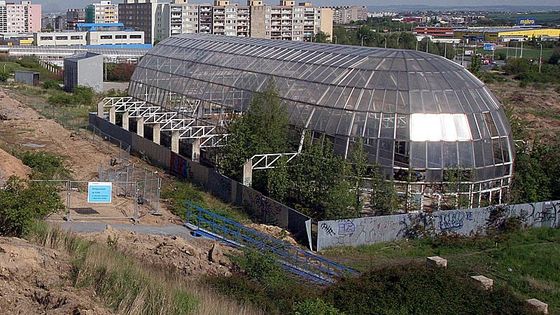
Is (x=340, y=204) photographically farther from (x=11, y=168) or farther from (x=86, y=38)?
(x=86, y=38)

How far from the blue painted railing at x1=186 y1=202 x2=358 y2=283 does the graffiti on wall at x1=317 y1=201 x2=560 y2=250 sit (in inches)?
64.2

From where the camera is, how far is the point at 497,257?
27969 millimetres

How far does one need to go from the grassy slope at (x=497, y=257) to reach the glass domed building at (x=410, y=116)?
9.89 feet

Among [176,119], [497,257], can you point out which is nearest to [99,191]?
[497,257]

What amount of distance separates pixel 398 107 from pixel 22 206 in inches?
694

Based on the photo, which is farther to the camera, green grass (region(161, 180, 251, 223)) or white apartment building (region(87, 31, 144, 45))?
white apartment building (region(87, 31, 144, 45))

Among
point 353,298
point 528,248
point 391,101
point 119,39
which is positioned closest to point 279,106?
point 391,101

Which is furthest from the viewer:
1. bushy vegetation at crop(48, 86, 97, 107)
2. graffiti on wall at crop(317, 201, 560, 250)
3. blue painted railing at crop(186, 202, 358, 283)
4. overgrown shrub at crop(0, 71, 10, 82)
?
overgrown shrub at crop(0, 71, 10, 82)

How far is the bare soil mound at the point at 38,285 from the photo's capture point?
14.7 meters

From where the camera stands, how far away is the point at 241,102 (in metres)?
42.2

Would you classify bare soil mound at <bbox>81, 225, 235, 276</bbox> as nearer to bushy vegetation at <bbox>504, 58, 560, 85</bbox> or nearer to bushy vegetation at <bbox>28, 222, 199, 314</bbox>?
bushy vegetation at <bbox>28, 222, 199, 314</bbox>

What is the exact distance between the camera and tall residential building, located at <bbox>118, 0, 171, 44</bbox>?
157750 mm

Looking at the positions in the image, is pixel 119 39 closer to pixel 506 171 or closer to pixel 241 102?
pixel 241 102

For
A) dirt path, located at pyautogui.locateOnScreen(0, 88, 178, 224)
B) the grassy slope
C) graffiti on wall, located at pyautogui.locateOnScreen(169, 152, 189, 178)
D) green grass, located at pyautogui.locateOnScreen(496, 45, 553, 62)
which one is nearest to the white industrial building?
green grass, located at pyautogui.locateOnScreen(496, 45, 553, 62)
